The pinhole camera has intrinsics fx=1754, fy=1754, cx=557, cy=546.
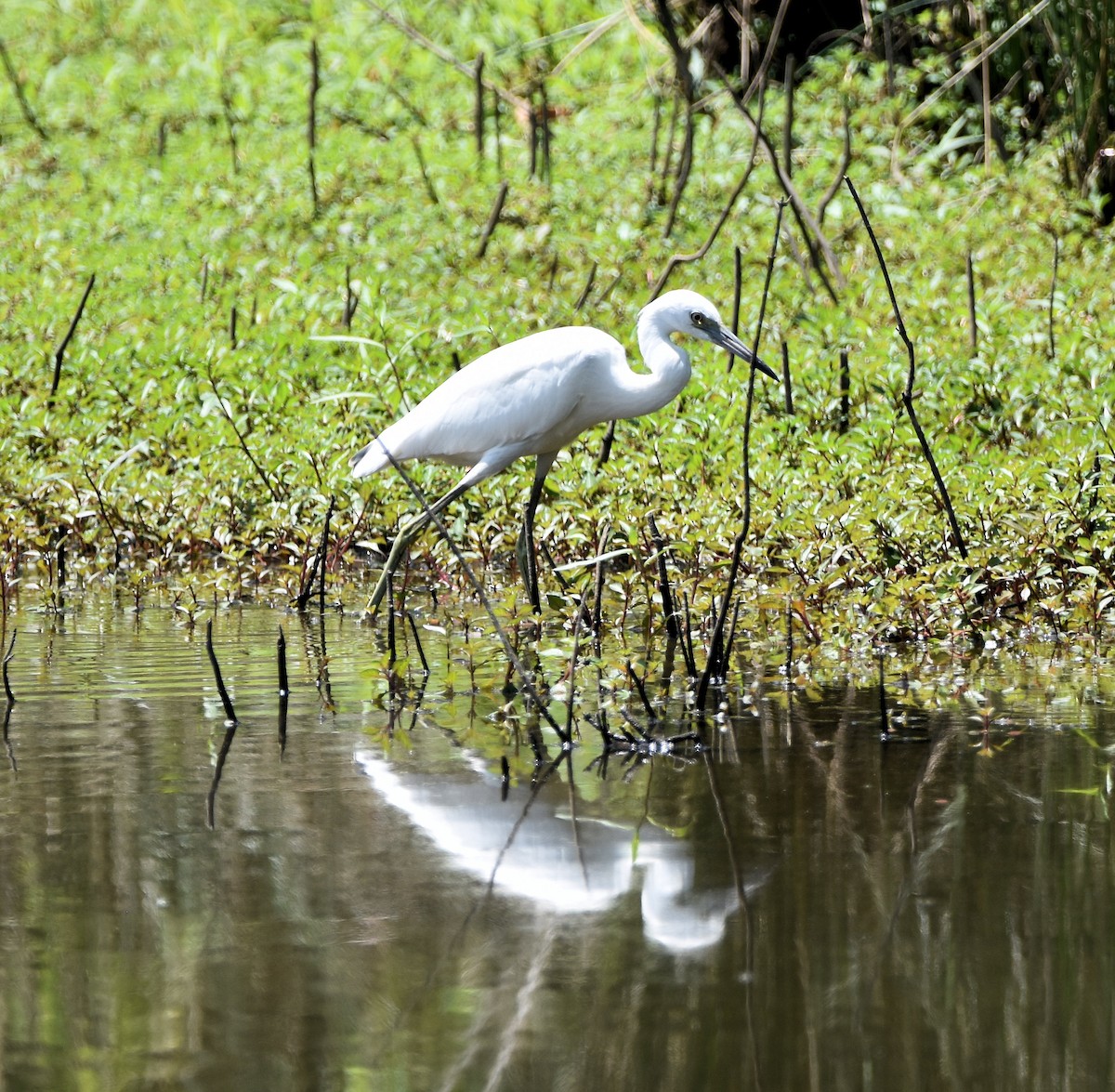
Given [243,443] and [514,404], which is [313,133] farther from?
[514,404]

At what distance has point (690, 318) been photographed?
6.11 m

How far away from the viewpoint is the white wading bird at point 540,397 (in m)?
5.82

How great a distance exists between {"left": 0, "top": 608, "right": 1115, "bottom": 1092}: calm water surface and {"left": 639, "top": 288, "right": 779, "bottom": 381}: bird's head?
2.12m

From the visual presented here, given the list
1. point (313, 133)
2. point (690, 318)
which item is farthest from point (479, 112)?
point (690, 318)

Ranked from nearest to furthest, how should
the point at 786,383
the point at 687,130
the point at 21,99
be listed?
the point at 786,383 < the point at 687,130 < the point at 21,99

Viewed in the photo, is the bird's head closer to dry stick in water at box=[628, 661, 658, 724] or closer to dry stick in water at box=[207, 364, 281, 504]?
dry stick in water at box=[207, 364, 281, 504]

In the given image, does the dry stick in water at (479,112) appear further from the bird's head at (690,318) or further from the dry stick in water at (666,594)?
the dry stick in water at (666,594)

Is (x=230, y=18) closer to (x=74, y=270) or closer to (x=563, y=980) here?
(x=74, y=270)

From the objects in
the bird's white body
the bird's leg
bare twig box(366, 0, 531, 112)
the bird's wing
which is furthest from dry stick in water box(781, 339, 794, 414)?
bare twig box(366, 0, 531, 112)

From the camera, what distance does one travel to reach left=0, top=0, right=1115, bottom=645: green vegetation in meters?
5.45

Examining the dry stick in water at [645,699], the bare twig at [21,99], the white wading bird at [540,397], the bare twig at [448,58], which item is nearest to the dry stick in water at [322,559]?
the white wading bird at [540,397]

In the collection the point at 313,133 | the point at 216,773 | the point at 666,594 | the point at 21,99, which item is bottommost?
the point at 216,773

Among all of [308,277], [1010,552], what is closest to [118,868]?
[1010,552]

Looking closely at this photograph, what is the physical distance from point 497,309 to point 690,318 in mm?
2841
